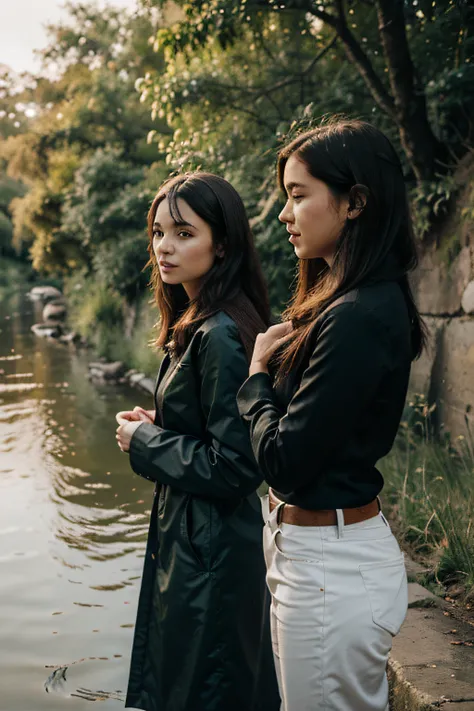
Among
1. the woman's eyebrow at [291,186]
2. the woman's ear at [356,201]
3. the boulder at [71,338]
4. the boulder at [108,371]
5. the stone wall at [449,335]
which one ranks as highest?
the woman's eyebrow at [291,186]

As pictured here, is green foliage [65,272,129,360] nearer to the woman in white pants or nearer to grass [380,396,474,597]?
grass [380,396,474,597]

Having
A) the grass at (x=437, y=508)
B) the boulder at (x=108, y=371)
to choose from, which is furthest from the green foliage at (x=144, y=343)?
the grass at (x=437, y=508)

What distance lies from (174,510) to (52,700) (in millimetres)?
1730

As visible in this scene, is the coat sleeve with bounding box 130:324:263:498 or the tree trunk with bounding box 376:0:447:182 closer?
the coat sleeve with bounding box 130:324:263:498

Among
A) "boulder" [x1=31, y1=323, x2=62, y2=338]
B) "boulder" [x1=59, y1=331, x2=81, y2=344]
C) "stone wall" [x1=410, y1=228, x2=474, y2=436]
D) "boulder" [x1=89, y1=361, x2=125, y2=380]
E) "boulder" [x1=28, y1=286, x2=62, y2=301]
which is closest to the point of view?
"stone wall" [x1=410, y1=228, x2=474, y2=436]

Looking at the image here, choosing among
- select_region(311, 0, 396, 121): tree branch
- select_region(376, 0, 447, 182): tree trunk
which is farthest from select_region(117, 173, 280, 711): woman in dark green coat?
select_region(311, 0, 396, 121): tree branch

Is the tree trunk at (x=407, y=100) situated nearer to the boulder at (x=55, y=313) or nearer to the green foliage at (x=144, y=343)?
the green foliage at (x=144, y=343)

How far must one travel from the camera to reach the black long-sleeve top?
154 centimetres

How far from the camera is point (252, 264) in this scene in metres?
2.35

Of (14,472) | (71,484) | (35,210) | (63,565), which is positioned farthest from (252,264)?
(35,210)

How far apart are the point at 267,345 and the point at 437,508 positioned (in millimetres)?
2369

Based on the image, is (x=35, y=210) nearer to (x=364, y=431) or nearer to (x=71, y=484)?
(x=71, y=484)

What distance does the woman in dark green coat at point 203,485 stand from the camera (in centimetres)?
207

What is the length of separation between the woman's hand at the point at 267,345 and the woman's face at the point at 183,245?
558mm
